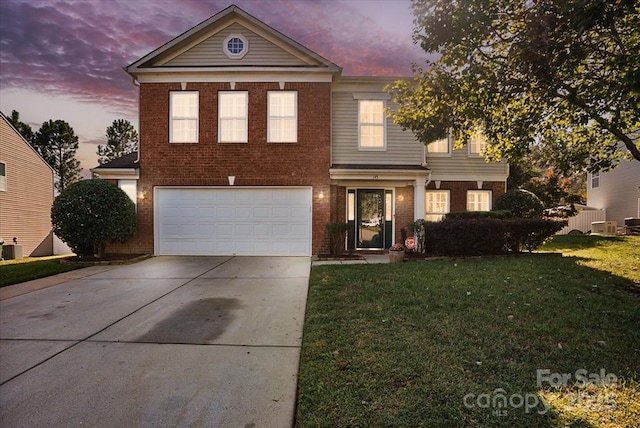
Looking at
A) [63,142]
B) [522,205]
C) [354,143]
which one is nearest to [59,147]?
[63,142]

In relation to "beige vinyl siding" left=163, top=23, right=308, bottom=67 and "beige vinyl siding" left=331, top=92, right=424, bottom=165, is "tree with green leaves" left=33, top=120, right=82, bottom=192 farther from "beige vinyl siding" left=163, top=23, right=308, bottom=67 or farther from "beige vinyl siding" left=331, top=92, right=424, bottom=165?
"beige vinyl siding" left=331, top=92, right=424, bottom=165

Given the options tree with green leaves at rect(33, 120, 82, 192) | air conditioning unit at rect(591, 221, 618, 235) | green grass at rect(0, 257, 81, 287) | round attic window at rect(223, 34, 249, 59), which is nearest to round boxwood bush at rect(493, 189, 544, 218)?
air conditioning unit at rect(591, 221, 618, 235)

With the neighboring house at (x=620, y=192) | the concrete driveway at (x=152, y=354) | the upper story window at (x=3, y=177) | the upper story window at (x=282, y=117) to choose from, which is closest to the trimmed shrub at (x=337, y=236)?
the upper story window at (x=282, y=117)

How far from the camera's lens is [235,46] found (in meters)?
11.6

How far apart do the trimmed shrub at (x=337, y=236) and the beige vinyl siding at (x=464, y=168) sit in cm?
467

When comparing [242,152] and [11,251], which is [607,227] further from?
[11,251]

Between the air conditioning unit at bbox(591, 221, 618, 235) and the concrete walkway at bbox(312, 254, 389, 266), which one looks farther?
the air conditioning unit at bbox(591, 221, 618, 235)

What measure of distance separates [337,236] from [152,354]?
7.36 meters

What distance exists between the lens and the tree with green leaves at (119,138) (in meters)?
34.9

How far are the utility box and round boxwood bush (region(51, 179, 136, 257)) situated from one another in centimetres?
843

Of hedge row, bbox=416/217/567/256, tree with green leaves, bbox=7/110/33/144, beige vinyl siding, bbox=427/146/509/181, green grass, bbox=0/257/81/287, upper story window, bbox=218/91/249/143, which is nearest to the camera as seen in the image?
green grass, bbox=0/257/81/287

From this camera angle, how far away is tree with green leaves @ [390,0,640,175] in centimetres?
498

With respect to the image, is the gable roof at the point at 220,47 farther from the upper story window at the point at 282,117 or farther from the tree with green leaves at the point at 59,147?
the tree with green leaves at the point at 59,147

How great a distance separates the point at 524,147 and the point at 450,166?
557cm
